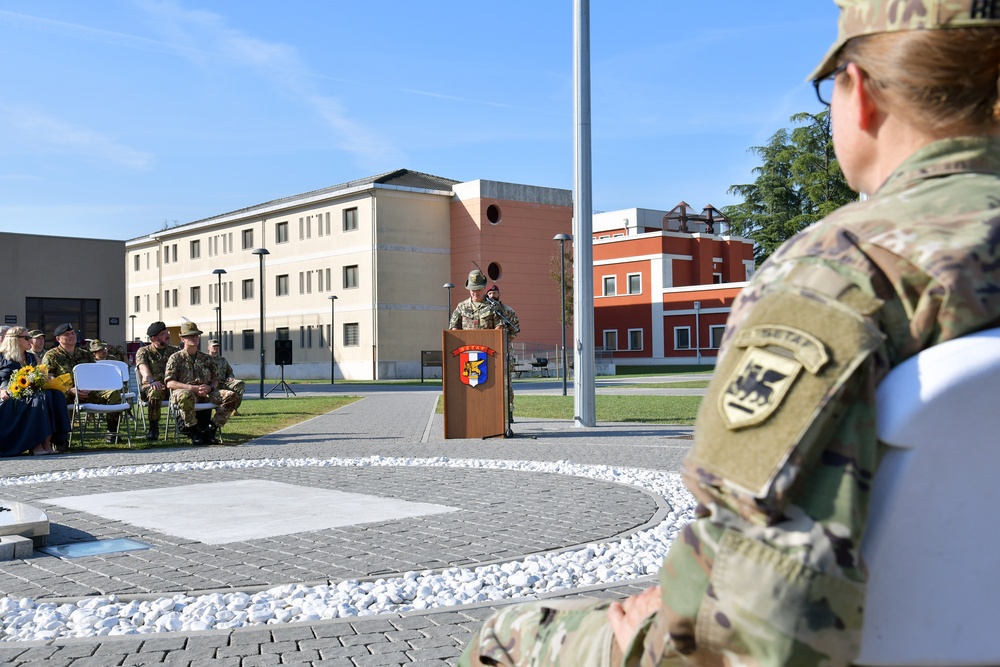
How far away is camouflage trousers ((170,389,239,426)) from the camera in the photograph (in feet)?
47.3

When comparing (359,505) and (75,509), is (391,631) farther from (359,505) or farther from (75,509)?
(75,509)

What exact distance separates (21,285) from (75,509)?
3422 cm

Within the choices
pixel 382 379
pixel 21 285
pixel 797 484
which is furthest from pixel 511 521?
pixel 382 379

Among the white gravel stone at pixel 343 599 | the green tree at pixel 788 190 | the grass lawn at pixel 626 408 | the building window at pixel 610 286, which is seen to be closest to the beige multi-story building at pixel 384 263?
the building window at pixel 610 286

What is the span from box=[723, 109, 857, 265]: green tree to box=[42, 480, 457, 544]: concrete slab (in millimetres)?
53718

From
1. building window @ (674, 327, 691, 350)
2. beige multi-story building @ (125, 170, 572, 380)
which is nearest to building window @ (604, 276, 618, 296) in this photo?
building window @ (674, 327, 691, 350)

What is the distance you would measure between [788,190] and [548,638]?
69461mm

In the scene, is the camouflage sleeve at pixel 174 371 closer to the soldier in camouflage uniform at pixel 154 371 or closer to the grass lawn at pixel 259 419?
the soldier in camouflage uniform at pixel 154 371

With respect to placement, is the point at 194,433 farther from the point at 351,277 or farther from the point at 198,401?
the point at 351,277

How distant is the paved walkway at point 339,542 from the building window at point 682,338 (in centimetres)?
4882

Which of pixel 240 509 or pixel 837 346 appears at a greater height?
pixel 837 346

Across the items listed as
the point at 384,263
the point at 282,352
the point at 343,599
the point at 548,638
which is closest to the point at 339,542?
the point at 343,599

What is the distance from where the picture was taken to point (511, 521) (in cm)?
719

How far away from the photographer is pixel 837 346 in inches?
47.5
